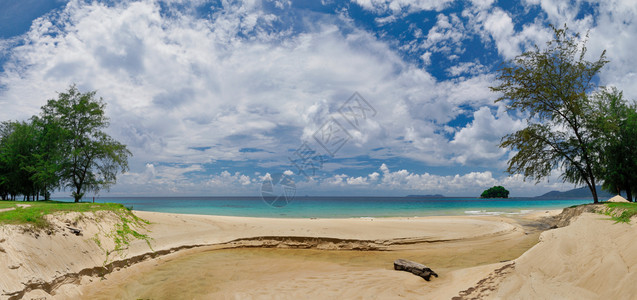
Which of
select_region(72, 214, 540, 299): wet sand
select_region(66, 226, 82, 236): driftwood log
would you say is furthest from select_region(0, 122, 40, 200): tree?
select_region(72, 214, 540, 299): wet sand

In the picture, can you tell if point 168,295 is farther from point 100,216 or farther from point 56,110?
point 56,110

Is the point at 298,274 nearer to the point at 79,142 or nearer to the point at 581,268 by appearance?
the point at 581,268

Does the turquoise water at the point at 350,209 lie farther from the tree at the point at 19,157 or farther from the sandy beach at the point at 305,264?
the tree at the point at 19,157

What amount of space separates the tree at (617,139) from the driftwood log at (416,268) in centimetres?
1987

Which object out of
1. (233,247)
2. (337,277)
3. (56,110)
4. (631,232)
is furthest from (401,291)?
(56,110)

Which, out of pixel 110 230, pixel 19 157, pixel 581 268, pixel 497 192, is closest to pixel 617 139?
pixel 581 268

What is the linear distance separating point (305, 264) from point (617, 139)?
79.3ft

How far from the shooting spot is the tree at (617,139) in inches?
753

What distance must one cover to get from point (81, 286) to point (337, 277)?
21.0ft

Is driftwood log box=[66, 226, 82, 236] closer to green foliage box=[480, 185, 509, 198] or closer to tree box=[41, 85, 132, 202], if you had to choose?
tree box=[41, 85, 132, 202]

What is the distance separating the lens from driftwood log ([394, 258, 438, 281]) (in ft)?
23.9

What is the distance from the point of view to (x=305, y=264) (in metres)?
9.40

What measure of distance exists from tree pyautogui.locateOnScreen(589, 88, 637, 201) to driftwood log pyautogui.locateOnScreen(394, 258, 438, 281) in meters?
19.9

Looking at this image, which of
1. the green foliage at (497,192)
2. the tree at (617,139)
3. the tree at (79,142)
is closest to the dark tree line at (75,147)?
the tree at (79,142)
